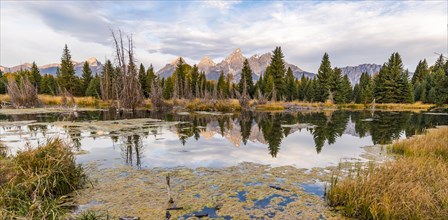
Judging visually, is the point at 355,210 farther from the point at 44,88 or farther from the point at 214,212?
the point at 44,88

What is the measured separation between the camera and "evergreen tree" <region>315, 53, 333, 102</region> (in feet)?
198

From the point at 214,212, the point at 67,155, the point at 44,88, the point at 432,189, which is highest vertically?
the point at 44,88

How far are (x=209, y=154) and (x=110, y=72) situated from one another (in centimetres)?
5015

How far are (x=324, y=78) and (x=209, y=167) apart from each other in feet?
187

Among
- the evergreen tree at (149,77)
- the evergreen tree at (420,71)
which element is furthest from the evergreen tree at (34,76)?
the evergreen tree at (420,71)

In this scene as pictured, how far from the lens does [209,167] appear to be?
1085 centimetres

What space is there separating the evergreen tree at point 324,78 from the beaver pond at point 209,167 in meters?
41.4

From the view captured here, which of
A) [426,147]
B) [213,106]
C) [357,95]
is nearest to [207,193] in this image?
[426,147]

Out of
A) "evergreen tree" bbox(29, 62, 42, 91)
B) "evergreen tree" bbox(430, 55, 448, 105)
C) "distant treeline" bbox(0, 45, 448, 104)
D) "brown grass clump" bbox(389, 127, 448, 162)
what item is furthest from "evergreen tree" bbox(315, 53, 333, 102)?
"evergreen tree" bbox(29, 62, 42, 91)

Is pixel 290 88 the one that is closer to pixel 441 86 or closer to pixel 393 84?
pixel 393 84

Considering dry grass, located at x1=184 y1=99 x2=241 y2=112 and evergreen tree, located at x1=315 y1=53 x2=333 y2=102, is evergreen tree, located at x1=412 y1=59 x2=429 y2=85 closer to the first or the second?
evergreen tree, located at x1=315 y1=53 x2=333 y2=102

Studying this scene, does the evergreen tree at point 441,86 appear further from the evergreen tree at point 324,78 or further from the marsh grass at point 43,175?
the marsh grass at point 43,175

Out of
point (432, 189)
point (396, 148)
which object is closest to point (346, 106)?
point (396, 148)

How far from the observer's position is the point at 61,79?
193 ft
